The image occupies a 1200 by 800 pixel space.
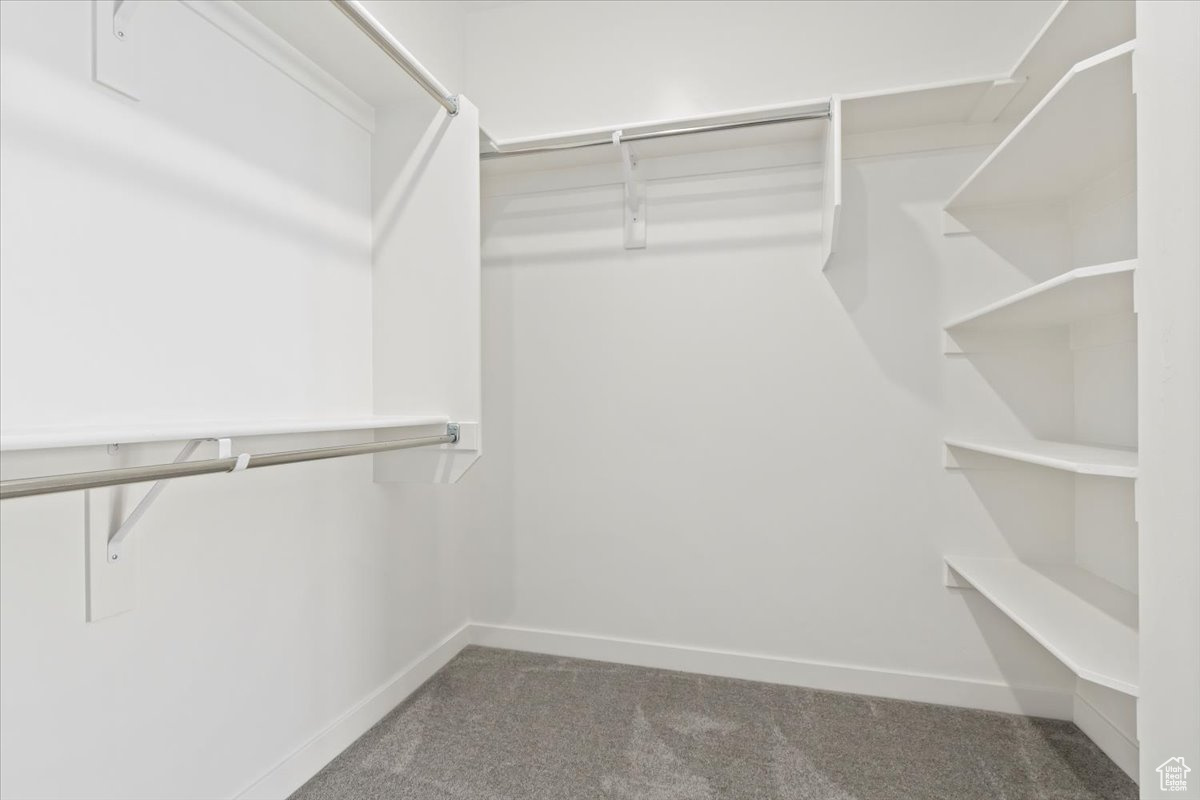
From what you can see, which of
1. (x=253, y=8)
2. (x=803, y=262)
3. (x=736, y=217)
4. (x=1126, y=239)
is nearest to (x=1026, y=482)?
(x=1126, y=239)

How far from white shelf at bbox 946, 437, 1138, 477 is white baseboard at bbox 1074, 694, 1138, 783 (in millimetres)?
728

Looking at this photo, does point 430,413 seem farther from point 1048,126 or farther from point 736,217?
point 1048,126

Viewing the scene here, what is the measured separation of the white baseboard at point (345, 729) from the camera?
128 centimetres

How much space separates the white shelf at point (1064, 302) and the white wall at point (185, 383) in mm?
1648

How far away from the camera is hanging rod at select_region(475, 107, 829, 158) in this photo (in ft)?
5.33

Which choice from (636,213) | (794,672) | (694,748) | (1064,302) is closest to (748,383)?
(636,213)

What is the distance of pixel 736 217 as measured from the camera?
1.90m

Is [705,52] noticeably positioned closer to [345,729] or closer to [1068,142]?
[1068,142]

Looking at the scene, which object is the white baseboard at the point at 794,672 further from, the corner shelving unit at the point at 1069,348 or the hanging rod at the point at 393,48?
the hanging rod at the point at 393,48

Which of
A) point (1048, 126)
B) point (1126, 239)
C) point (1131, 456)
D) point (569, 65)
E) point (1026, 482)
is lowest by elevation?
point (1026, 482)

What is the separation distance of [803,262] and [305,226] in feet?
4.92

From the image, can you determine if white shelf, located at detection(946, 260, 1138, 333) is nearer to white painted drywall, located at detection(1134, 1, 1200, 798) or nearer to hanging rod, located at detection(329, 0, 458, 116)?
white painted drywall, located at detection(1134, 1, 1200, 798)

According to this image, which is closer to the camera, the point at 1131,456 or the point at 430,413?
the point at 1131,456

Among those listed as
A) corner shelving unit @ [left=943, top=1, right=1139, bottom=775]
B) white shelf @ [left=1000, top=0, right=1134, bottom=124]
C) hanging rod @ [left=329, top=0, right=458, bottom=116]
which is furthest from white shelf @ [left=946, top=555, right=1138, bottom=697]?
hanging rod @ [left=329, top=0, right=458, bottom=116]
